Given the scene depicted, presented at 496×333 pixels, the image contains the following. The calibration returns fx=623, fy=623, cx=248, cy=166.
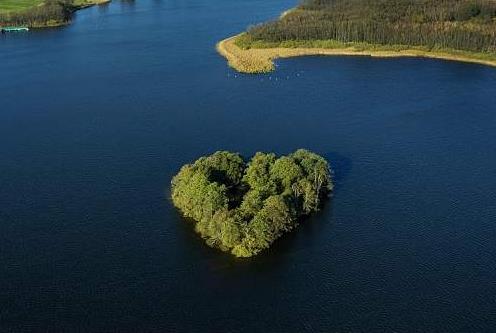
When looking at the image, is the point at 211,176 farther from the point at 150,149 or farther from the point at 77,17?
the point at 77,17

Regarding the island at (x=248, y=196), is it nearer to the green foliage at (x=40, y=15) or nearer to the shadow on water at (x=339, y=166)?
the shadow on water at (x=339, y=166)

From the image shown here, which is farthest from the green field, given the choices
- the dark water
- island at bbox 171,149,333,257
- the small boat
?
island at bbox 171,149,333,257

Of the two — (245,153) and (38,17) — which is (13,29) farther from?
(245,153)

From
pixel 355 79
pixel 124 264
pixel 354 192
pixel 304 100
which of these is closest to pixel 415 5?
pixel 355 79

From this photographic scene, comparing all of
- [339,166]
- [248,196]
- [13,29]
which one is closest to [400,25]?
[339,166]

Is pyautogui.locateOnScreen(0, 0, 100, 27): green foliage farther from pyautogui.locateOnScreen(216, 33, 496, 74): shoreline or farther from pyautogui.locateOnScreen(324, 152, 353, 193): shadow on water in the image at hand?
pyautogui.locateOnScreen(324, 152, 353, 193): shadow on water

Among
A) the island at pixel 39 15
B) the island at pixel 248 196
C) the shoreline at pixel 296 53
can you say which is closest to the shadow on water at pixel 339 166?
the island at pixel 248 196
